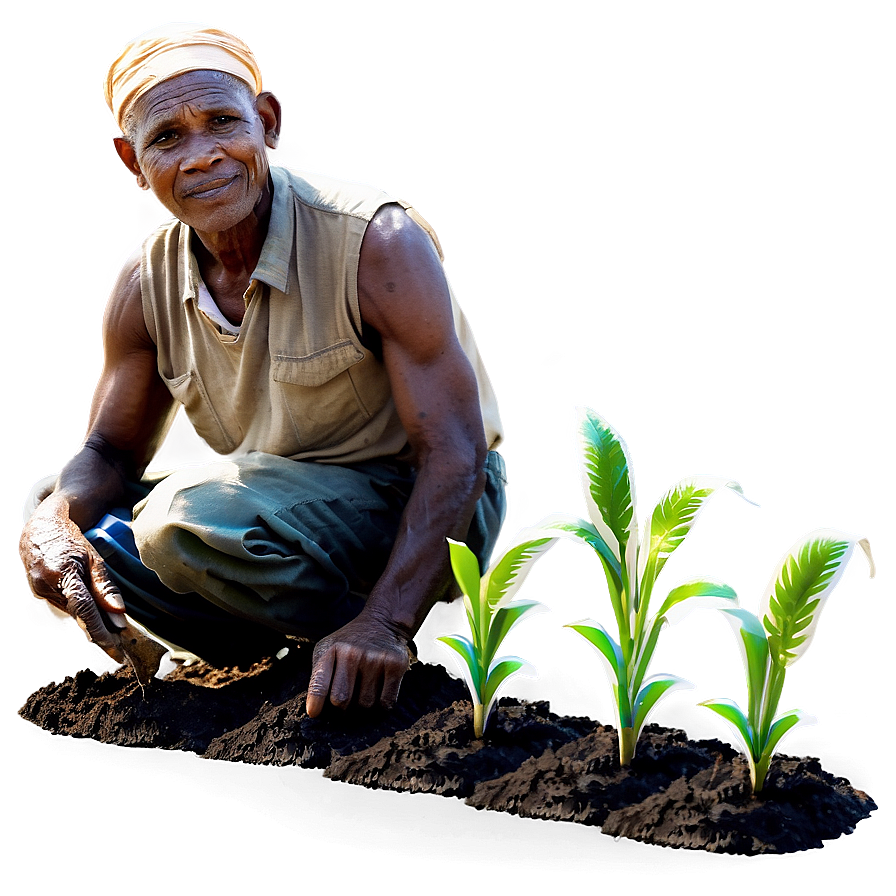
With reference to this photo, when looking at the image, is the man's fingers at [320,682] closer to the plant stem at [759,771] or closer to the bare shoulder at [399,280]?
the bare shoulder at [399,280]

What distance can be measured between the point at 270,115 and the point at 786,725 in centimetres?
224

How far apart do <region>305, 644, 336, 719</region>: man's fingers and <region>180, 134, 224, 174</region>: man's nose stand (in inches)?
53.6

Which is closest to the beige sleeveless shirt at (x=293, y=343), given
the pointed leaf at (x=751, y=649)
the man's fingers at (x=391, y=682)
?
the man's fingers at (x=391, y=682)

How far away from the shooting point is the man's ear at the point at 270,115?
136 inches

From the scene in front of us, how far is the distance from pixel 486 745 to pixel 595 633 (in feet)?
1.35

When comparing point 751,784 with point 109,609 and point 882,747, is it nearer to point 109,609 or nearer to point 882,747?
point 882,747

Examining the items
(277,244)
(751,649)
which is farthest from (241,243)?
(751,649)

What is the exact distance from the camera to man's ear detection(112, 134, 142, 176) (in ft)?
11.2

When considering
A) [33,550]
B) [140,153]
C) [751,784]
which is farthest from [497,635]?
[140,153]

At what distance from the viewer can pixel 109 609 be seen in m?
3.27

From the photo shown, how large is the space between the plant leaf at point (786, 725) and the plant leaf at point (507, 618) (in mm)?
601

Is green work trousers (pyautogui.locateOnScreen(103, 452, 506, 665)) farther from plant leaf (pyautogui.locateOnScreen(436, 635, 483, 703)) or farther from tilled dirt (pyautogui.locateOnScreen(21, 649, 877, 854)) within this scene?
plant leaf (pyautogui.locateOnScreen(436, 635, 483, 703))

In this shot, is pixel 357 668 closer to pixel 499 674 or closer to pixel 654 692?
pixel 499 674

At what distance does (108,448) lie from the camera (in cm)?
379
